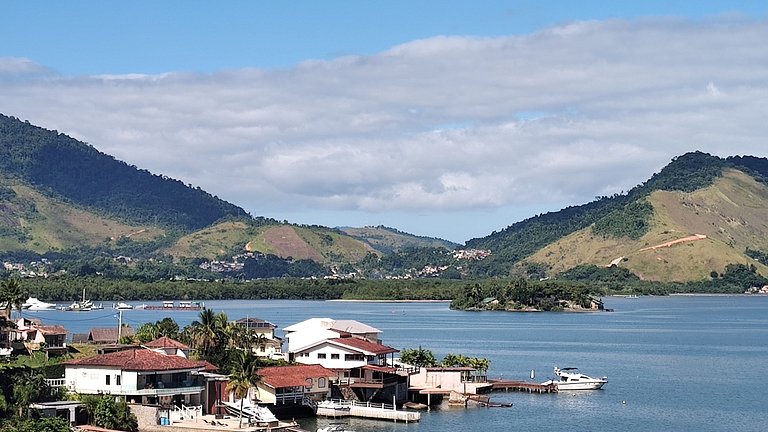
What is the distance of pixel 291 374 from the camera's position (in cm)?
7462

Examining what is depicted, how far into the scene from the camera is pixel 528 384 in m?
92.8

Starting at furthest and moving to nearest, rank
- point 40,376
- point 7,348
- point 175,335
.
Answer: point 175,335 → point 7,348 → point 40,376

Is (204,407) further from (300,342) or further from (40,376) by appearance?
(300,342)

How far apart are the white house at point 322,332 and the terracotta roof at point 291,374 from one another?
5.10 m

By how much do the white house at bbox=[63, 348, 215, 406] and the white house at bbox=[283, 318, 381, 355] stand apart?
57.6 ft

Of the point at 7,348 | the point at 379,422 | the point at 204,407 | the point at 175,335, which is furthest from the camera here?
the point at 175,335

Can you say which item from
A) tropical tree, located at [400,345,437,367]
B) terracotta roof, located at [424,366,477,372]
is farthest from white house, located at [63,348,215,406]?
tropical tree, located at [400,345,437,367]

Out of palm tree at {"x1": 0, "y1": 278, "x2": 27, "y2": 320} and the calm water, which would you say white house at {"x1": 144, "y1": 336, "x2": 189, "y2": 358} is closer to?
the calm water

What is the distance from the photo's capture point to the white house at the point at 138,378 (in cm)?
6378

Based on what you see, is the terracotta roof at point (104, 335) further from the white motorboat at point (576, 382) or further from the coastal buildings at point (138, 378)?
the white motorboat at point (576, 382)

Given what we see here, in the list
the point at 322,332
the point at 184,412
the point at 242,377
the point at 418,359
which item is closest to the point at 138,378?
the point at 184,412

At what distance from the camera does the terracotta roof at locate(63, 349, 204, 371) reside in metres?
64.1

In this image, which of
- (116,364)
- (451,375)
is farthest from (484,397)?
(116,364)

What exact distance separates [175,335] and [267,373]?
1873cm
